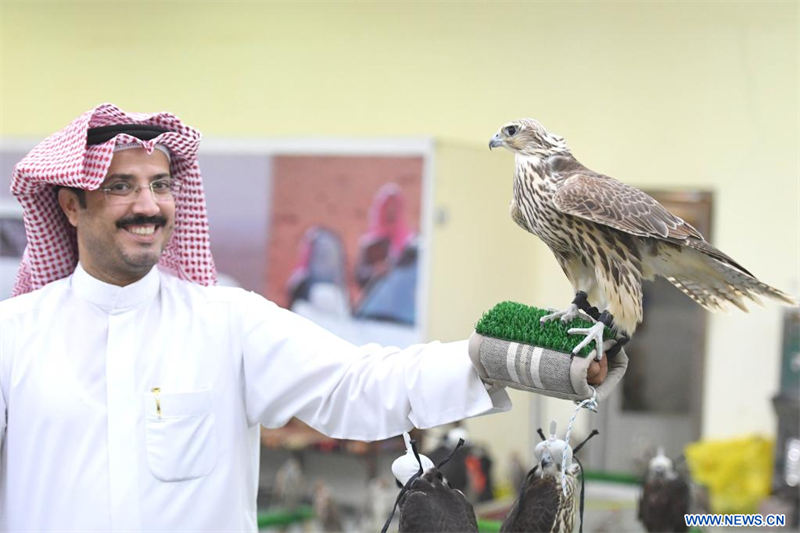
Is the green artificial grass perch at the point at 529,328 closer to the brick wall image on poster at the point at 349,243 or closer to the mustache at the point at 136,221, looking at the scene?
the mustache at the point at 136,221

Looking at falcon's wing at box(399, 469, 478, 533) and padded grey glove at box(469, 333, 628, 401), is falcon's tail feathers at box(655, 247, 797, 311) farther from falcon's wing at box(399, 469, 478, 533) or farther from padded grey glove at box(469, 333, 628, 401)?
falcon's wing at box(399, 469, 478, 533)

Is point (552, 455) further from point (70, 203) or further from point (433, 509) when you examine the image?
point (70, 203)

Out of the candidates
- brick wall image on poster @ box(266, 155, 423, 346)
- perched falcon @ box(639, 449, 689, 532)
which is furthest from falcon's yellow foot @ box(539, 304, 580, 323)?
brick wall image on poster @ box(266, 155, 423, 346)

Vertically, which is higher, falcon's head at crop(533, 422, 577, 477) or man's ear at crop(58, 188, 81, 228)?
man's ear at crop(58, 188, 81, 228)

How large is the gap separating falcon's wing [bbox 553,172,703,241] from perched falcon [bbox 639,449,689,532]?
1.38 metres

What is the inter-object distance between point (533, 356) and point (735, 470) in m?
3.42

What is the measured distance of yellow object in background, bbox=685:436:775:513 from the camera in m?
4.55

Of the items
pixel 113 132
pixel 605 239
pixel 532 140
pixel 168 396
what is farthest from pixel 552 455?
pixel 113 132

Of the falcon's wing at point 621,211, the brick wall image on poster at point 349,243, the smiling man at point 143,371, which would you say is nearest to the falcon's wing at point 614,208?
the falcon's wing at point 621,211

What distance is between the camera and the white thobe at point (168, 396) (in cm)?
178

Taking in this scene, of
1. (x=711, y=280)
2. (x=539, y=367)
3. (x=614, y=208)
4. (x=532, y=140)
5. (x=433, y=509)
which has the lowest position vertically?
(x=433, y=509)

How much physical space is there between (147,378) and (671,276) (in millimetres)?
927

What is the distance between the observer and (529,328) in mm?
1594

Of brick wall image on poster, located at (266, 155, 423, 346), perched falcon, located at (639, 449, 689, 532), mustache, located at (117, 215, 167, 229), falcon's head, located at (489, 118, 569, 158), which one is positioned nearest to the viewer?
falcon's head, located at (489, 118, 569, 158)
